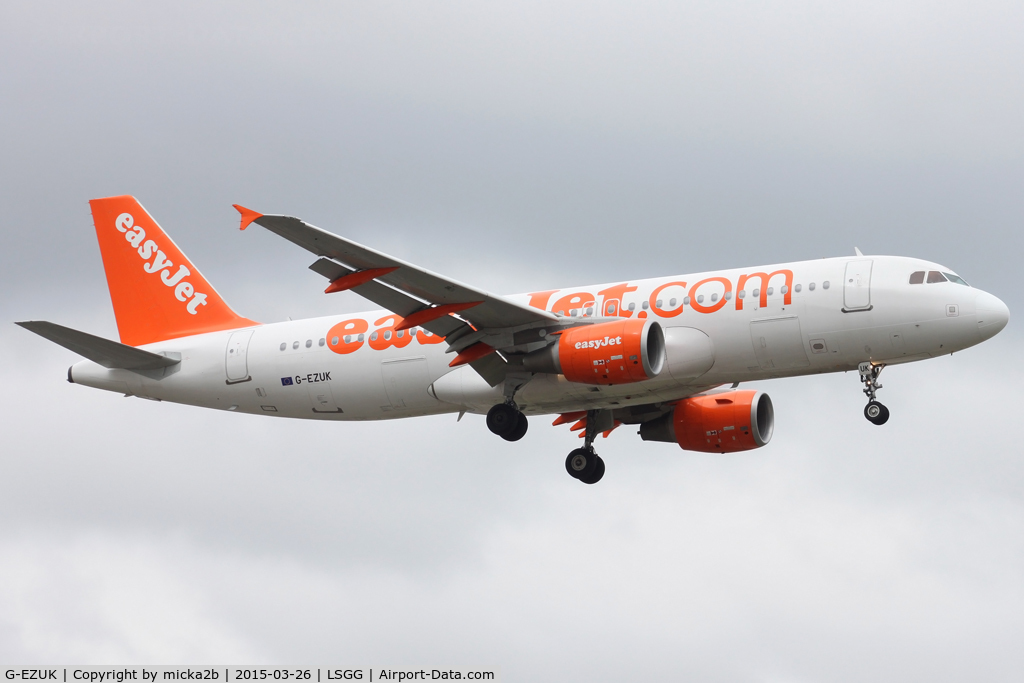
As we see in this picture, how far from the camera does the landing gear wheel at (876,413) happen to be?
32.3 m

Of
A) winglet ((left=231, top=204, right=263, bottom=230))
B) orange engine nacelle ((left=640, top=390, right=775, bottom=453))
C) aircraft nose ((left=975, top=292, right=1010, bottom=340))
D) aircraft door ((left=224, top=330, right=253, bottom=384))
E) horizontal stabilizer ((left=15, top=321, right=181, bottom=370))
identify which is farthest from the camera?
aircraft door ((left=224, top=330, right=253, bottom=384))

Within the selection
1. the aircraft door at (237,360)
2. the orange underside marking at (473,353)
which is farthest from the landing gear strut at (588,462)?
the aircraft door at (237,360)

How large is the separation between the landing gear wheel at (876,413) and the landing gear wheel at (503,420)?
9419mm

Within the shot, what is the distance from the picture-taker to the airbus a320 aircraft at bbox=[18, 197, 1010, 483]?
31953 millimetres

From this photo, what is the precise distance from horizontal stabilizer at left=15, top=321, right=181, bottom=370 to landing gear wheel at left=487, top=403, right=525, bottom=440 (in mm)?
11445

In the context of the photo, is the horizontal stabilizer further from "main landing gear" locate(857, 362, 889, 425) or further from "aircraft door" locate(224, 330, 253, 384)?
"main landing gear" locate(857, 362, 889, 425)

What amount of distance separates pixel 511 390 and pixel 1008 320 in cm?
1332

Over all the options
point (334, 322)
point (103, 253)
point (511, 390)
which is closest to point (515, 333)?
point (511, 390)

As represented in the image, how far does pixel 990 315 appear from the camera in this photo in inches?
1247

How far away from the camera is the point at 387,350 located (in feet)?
121

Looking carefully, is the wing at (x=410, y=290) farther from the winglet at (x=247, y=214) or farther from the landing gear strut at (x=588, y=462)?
the landing gear strut at (x=588, y=462)

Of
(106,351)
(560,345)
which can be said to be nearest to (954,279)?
(560,345)

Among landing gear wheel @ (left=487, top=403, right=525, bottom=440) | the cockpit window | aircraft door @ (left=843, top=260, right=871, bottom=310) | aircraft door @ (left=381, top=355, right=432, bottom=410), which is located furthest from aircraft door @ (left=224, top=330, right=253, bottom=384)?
the cockpit window

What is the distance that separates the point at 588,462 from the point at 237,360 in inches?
455
